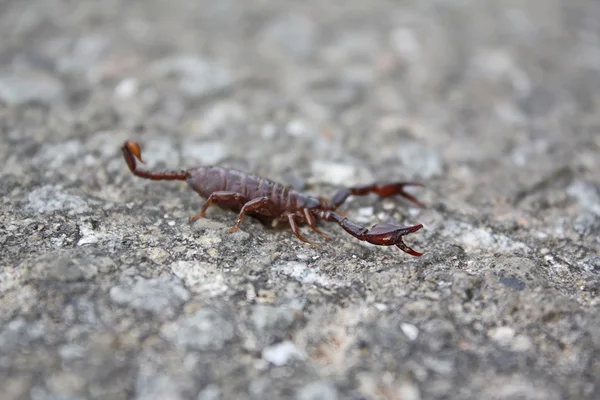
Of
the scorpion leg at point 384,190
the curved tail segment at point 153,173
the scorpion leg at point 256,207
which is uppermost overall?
the curved tail segment at point 153,173

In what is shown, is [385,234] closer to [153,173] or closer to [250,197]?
[250,197]

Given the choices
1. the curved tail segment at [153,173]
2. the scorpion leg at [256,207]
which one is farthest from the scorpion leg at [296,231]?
the curved tail segment at [153,173]

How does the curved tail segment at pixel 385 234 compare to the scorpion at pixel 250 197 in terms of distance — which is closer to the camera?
the curved tail segment at pixel 385 234

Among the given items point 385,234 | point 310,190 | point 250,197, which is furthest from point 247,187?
point 385,234

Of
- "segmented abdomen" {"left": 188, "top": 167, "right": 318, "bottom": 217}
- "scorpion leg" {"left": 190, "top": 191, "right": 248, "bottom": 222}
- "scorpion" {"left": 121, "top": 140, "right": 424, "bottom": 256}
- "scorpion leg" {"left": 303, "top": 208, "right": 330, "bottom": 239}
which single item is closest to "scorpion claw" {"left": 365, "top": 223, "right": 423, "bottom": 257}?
"scorpion" {"left": 121, "top": 140, "right": 424, "bottom": 256}

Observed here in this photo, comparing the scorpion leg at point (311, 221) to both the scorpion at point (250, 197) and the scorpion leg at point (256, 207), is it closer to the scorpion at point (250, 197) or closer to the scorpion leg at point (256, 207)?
the scorpion at point (250, 197)

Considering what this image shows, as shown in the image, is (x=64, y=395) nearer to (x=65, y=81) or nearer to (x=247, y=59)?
(x=65, y=81)
